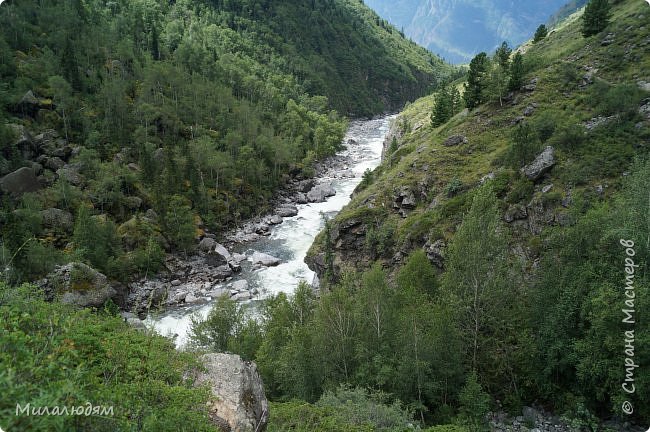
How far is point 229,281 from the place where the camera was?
180 ft

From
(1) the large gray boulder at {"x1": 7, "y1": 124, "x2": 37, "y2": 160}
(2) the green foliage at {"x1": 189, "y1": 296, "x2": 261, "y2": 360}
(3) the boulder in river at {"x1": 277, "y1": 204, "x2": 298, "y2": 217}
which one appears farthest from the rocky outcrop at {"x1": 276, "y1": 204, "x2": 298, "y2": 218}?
(2) the green foliage at {"x1": 189, "y1": 296, "x2": 261, "y2": 360}

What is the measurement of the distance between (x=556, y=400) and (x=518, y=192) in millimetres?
19021

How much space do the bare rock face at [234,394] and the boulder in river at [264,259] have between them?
43.3 m

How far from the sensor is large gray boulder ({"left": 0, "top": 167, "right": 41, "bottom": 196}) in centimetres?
5041

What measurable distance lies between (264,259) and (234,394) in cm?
4624

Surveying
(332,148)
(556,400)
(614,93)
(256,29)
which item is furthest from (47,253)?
(256,29)

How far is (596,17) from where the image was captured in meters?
53.0

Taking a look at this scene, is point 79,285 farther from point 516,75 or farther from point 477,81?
point 516,75

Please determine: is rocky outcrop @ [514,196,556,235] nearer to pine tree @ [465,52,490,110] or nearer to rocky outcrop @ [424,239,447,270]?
rocky outcrop @ [424,239,447,270]

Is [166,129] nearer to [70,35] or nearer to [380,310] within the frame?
[70,35]

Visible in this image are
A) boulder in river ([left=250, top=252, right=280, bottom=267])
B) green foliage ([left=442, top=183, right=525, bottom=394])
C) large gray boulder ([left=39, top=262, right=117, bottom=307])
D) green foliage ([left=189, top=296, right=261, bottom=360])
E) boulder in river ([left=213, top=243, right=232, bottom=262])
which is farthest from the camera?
boulder in river ([left=213, top=243, right=232, bottom=262])

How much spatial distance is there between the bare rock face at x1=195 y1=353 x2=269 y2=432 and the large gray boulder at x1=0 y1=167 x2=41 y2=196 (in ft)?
171

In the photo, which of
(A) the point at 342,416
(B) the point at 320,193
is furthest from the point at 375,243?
(B) the point at 320,193

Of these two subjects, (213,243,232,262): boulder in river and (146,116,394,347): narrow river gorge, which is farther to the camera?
(213,243,232,262): boulder in river
